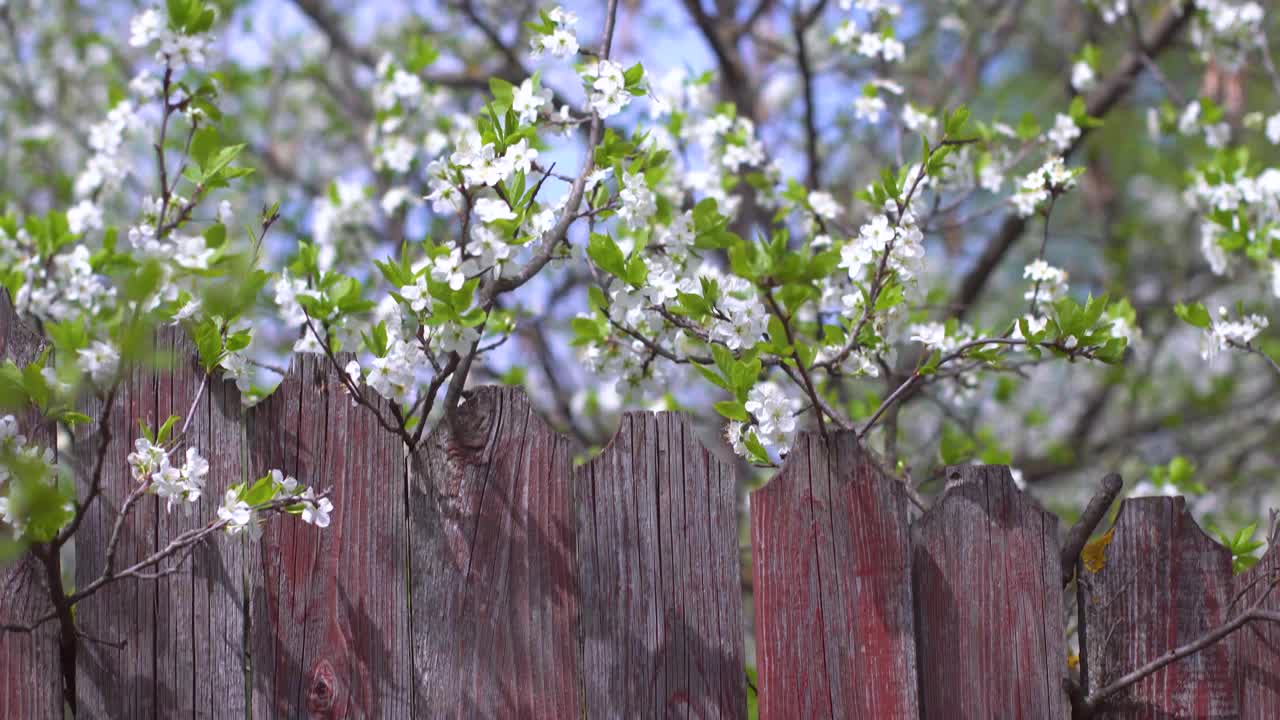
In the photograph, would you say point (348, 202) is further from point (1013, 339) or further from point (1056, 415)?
point (1056, 415)

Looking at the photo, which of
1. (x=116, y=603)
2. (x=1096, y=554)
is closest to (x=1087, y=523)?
(x=1096, y=554)

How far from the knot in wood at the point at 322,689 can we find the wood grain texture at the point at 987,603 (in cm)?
106

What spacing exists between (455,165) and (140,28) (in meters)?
Result: 1.04

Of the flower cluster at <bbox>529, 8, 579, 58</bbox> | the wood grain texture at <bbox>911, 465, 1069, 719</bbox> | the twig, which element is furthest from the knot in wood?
the twig

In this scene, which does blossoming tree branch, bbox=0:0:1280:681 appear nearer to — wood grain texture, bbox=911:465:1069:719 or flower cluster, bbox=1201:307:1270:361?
flower cluster, bbox=1201:307:1270:361

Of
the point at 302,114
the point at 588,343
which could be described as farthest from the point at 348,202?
the point at 302,114

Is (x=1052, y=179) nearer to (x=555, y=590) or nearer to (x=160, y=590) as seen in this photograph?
(x=555, y=590)

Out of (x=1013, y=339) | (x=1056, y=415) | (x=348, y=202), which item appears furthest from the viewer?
(x=1056, y=415)

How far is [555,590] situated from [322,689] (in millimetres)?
443

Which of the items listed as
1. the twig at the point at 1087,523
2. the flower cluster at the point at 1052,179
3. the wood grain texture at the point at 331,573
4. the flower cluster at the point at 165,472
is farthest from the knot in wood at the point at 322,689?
the flower cluster at the point at 1052,179

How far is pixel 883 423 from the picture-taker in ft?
8.98

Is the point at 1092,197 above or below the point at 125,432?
above

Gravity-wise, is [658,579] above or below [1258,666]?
above

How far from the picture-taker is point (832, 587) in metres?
1.89
